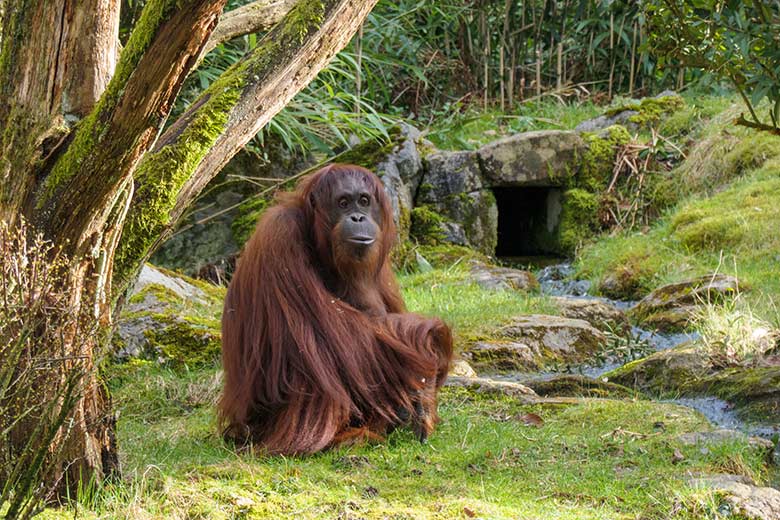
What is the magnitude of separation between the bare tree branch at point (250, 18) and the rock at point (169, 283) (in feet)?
8.29

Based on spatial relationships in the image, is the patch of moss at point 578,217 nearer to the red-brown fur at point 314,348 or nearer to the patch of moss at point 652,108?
the patch of moss at point 652,108

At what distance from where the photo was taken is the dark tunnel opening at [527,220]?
941cm

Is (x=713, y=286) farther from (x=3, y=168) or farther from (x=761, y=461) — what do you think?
(x=3, y=168)

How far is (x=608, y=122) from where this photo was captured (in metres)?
10.0

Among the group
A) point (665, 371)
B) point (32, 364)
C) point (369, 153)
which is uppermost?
point (369, 153)

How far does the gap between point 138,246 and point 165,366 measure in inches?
92.3

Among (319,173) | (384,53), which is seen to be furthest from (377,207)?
(384,53)

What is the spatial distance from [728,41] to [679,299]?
2923mm

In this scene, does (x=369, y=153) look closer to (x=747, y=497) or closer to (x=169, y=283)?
(x=169, y=283)

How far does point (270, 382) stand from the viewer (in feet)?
12.6

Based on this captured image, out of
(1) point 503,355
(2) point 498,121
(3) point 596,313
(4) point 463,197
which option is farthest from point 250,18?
(2) point 498,121

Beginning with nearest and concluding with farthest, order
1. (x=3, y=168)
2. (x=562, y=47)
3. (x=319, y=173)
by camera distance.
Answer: (x=3, y=168) → (x=319, y=173) → (x=562, y=47)

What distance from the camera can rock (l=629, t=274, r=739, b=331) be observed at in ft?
20.6

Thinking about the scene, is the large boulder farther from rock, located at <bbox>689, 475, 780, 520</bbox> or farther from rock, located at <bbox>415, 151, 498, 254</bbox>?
rock, located at <bbox>689, 475, 780, 520</bbox>
